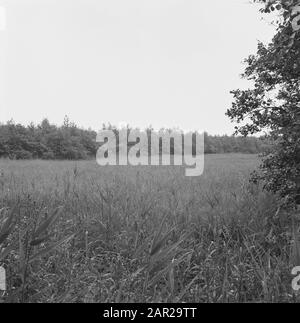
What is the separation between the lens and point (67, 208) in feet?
16.7

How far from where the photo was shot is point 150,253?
3168 mm

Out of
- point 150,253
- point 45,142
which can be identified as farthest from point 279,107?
point 45,142

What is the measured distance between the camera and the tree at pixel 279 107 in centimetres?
388

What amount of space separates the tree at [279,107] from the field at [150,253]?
23.9 inches

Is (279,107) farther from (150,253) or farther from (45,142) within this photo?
(45,142)

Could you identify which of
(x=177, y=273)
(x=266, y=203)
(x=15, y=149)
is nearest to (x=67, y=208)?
(x=177, y=273)

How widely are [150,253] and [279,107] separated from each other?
297 cm

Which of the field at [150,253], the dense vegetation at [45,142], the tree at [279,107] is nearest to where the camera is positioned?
the field at [150,253]

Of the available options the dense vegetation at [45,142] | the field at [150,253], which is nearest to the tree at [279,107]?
the field at [150,253]

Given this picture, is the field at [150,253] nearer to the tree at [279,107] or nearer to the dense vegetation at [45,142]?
the tree at [279,107]

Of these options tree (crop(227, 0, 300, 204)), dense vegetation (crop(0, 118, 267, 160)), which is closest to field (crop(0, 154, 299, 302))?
tree (crop(227, 0, 300, 204))

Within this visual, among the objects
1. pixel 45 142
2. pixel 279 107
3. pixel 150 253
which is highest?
pixel 45 142

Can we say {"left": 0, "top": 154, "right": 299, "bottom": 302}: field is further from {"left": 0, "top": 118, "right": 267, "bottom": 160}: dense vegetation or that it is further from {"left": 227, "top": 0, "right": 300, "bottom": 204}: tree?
{"left": 0, "top": 118, "right": 267, "bottom": 160}: dense vegetation
